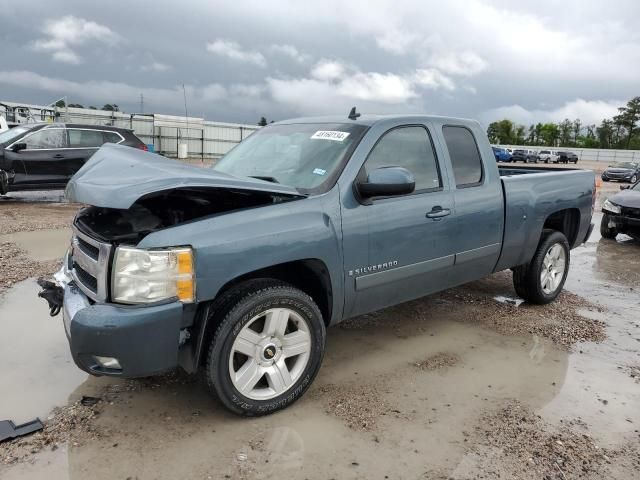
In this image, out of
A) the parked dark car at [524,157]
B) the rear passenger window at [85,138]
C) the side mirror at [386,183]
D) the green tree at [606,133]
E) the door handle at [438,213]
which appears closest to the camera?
the side mirror at [386,183]

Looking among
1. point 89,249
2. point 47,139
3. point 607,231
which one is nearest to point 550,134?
point 607,231

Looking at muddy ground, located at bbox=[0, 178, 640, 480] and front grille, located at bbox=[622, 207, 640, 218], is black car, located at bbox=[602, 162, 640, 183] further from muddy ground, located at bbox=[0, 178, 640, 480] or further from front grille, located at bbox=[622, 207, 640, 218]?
muddy ground, located at bbox=[0, 178, 640, 480]

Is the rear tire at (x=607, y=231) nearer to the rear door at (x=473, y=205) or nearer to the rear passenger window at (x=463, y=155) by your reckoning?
the rear door at (x=473, y=205)

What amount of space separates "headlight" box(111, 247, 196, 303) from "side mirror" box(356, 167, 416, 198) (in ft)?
4.08

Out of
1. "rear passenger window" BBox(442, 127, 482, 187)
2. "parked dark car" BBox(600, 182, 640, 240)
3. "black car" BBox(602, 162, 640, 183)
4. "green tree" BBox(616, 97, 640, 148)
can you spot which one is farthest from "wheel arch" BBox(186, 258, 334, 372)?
"green tree" BBox(616, 97, 640, 148)

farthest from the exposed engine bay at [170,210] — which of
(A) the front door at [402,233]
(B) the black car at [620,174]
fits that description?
(B) the black car at [620,174]

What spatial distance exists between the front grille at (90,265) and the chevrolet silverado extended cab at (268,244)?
12 millimetres

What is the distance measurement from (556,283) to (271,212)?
372cm

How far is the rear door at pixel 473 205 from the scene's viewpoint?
4105 mm

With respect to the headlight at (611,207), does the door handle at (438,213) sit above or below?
above

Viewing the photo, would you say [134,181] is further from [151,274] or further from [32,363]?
[32,363]

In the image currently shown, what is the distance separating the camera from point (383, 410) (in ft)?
10.4

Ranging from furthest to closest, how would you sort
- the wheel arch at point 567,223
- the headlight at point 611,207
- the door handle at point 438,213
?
the headlight at point 611,207 < the wheel arch at point 567,223 < the door handle at point 438,213

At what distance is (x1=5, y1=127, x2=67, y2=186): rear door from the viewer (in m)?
11.0
